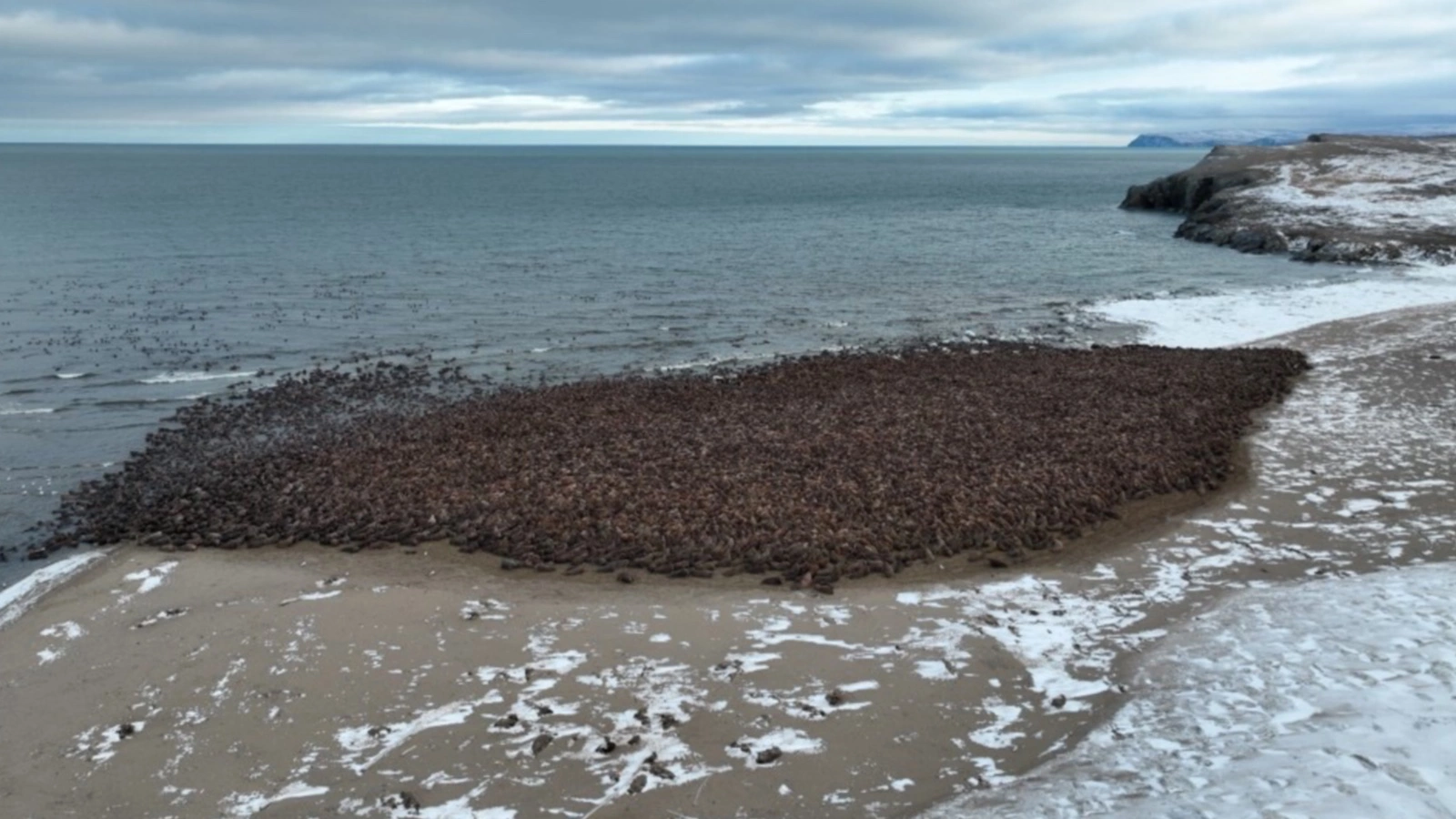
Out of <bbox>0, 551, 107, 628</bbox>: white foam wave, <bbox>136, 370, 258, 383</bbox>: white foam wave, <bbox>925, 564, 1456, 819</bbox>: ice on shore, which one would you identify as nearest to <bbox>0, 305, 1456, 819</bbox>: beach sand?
<bbox>0, 551, 107, 628</bbox>: white foam wave

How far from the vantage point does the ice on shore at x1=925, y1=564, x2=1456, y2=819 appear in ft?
26.6

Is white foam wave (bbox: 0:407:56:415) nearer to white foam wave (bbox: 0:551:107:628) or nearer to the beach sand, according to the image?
white foam wave (bbox: 0:551:107:628)

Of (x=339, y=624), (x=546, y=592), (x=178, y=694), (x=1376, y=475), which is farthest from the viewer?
(x=1376, y=475)

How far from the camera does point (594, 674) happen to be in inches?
419

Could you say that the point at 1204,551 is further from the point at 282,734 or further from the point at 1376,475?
the point at 282,734

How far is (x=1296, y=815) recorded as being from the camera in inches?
305

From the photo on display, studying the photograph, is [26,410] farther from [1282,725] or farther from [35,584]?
[1282,725]

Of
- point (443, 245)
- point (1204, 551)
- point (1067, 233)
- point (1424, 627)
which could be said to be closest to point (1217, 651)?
point (1424, 627)

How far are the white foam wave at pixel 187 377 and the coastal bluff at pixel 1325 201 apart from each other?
4394cm

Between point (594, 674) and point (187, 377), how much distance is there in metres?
19.5

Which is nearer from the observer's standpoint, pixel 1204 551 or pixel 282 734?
pixel 282 734

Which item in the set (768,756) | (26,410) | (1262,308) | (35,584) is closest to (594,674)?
(768,756)

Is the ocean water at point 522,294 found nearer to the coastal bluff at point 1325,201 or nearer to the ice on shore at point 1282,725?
the coastal bluff at point 1325,201

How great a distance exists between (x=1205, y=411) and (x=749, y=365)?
1100 centimetres
